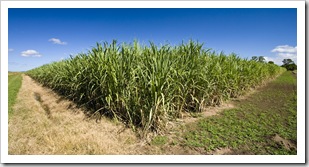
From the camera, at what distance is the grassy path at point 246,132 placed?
115 inches

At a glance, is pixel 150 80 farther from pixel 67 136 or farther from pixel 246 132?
pixel 246 132

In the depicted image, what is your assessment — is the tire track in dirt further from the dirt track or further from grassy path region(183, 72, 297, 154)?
grassy path region(183, 72, 297, 154)

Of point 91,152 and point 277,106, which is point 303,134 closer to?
point 91,152

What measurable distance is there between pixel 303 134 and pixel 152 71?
2115 millimetres

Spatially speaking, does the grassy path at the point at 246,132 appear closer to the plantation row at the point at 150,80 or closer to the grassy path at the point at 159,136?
the grassy path at the point at 159,136

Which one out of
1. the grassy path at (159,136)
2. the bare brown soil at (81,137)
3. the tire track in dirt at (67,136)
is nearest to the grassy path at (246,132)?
the grassy path at (159,136)

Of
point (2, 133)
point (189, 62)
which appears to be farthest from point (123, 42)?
point (2, 133)

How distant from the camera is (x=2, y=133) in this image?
2.66 m

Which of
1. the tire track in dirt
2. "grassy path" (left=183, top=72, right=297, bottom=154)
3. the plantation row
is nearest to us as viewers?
the tire track in dirt

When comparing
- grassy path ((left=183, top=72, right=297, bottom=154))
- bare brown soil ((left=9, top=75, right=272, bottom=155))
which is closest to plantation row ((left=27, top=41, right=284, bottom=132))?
bare brown soil ((left=9, top=75, right=272, bottom=155))

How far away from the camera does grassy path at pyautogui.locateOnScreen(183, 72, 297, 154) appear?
115 inches

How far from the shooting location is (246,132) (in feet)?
11.3
